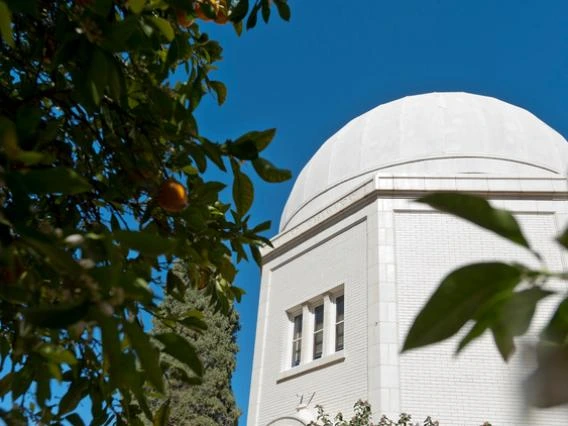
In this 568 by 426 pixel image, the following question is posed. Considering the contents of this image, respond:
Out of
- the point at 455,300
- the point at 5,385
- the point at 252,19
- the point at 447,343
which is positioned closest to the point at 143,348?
the point at 455,300

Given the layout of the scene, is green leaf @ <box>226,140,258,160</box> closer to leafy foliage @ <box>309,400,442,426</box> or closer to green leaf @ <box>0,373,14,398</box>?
green leaf @ <box>0,373,14,398</box>

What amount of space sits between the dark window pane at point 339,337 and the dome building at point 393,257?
0.02 metres

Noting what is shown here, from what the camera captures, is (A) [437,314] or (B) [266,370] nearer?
(A) [437,314]

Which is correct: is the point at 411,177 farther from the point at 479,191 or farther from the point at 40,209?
the point at 40,209

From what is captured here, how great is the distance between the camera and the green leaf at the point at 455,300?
0.49 metres

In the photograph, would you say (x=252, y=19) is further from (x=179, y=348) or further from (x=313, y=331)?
(x=313, y=331)

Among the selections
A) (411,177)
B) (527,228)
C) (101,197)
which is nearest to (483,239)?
(527,228)

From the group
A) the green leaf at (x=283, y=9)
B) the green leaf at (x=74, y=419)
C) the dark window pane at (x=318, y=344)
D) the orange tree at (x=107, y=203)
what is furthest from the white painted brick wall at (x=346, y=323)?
the green leaf at (x=74, y=419)

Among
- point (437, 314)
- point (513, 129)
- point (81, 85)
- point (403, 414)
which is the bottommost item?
point (437, 314)

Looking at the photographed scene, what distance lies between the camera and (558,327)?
19.0 inches

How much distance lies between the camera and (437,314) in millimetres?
500

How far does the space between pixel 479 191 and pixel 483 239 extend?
91 cm

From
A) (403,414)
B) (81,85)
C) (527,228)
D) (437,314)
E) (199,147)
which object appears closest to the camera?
(437,314)

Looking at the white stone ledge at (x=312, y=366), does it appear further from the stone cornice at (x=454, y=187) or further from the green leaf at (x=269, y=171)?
the green leaf at (x=269, y=171)
